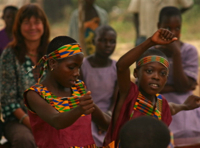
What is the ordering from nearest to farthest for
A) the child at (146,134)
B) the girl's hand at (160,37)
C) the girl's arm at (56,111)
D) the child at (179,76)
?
1. the child at (146,134)
2. the girl's arm at (56,111)
3. the girl's hand at (160,37)
4. the child at (179,76)

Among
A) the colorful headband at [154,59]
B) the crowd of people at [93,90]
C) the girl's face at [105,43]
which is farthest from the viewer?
the girl's face at [105,43]

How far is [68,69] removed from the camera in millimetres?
2590

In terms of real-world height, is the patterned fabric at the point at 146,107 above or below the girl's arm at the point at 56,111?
below

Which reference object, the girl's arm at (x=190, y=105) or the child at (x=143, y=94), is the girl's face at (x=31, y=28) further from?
the girl's arm at (x=190, y=105)

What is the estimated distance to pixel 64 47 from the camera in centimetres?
262

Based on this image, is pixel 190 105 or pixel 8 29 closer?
pixel 190 105

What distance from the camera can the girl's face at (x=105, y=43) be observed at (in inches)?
163

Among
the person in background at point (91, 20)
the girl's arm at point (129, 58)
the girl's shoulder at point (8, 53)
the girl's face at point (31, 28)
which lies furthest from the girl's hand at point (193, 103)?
the person in background at point (91, 20)

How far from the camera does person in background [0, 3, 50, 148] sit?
373 centimetres

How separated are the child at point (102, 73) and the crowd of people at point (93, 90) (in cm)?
1

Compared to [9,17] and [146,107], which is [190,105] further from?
[9,17]

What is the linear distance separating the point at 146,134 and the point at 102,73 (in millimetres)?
2257

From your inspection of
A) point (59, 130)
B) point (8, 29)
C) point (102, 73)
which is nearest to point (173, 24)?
point (102, 73)

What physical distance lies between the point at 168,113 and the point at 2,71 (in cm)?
177
